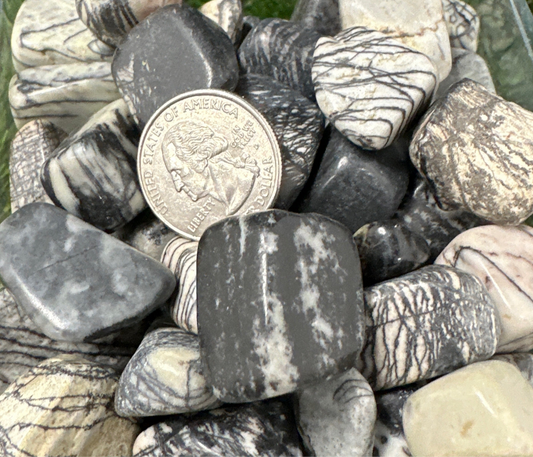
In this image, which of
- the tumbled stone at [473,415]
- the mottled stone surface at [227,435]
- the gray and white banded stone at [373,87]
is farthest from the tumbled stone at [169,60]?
the tumbled stone at [473,415]

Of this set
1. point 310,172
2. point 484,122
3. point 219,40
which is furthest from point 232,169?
point 484,122

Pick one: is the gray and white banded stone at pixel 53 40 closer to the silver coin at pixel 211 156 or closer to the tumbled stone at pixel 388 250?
the silver coin at pixel 211 156

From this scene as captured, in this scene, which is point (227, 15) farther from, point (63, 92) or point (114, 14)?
point (63, 92)

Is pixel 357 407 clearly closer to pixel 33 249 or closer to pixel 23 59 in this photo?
pixel 33 249

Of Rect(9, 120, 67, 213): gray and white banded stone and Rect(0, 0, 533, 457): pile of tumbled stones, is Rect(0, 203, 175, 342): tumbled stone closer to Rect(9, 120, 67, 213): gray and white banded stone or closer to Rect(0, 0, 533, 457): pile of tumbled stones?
Rect(0, 0, 533, 457): pile of tumbled stones

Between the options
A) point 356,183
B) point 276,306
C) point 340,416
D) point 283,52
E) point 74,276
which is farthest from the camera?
point 283,52

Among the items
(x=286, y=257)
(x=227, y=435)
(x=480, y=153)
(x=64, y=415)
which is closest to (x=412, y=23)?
(x=480, y=153)

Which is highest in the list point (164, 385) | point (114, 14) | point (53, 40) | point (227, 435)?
point (114, 14)
